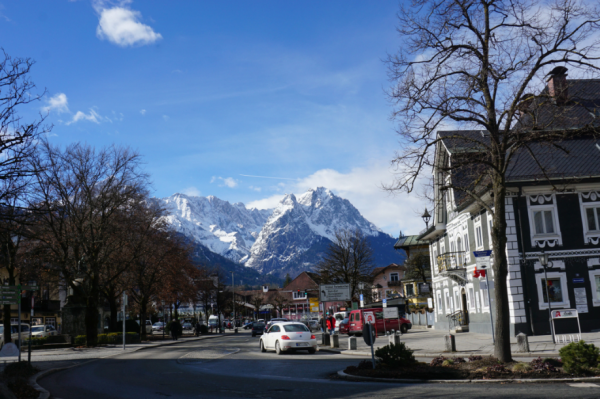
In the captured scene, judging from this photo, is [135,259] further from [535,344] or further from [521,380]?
[521,380]

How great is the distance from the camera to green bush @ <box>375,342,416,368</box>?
14.9m

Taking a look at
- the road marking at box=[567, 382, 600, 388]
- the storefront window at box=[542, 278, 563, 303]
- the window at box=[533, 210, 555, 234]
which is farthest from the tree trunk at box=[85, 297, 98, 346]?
the road marking at box=[567, 382, 600, 388]

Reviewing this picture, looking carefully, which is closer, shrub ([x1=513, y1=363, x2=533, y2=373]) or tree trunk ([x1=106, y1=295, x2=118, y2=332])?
shrub ([x1=513, y1=363, x2=533, y2=373])

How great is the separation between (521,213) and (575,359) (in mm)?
17755

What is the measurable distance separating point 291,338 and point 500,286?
510 inches

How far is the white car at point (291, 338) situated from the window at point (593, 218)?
16.0 meters

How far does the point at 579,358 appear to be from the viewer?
494 inches

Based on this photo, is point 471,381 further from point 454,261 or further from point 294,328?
point 454,261

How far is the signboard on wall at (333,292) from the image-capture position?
33094mm

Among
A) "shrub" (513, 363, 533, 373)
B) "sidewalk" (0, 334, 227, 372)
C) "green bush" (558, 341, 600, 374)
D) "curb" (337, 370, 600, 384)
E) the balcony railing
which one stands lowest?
"sidewalk" (0, 334, 227, 372)

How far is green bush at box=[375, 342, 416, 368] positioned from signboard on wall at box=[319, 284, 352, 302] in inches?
690

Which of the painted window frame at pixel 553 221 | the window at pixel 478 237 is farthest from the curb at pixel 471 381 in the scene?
the window at pixel 478 237

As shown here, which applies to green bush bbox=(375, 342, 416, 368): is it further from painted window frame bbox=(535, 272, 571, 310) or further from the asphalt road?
painted window frame bbox=(535, 272, 571, 310)

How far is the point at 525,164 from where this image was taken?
2992 cm
